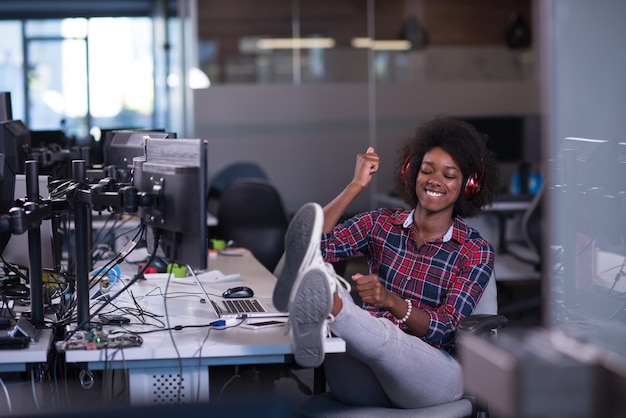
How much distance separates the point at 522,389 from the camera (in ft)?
3.94

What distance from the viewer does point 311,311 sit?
7.40 feet

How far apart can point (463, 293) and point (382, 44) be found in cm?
506

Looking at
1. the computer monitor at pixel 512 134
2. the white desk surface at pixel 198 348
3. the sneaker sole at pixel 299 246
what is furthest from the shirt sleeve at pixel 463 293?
the computer monitor at pixel 512 134

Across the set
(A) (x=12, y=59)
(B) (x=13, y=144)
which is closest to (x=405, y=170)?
(B) (x=13, y=144)

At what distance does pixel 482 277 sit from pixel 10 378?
1.37m

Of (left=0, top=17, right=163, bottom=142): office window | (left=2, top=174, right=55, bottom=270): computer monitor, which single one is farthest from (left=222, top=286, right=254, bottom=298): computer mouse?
(left=0, top=17, right=163, bottom=142): office window

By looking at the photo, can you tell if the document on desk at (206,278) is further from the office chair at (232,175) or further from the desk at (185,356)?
the office chair at (232,175)

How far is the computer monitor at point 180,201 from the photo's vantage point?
7.39 feet

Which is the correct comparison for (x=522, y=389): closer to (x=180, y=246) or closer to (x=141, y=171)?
(x=180, y=246)

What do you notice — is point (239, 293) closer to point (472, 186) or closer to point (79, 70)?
point (472, 186)

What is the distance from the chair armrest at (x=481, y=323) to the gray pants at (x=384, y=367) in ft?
0.36

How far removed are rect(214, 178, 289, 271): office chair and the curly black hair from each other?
2124 mm

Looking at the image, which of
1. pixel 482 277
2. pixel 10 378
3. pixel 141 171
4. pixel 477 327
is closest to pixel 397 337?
pixel 477 327

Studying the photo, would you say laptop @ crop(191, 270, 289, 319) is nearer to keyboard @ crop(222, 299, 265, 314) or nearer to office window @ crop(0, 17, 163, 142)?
keyboard @ crop(222, 299, 265, 314)
